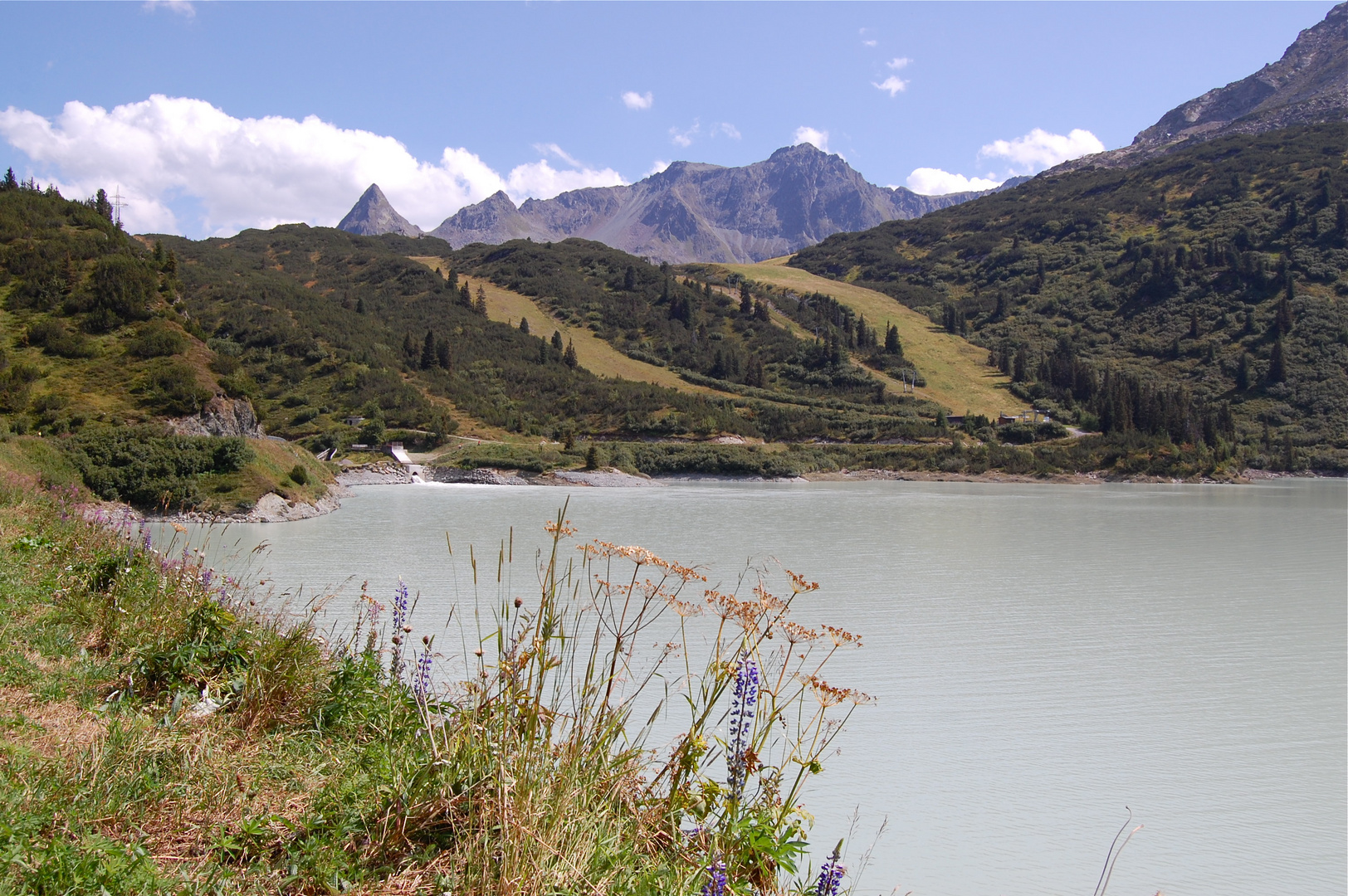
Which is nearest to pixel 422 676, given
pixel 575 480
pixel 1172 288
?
pixel 575 480

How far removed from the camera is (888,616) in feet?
43.2

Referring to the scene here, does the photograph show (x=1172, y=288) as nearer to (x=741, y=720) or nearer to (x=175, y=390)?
(x=175, y=390)

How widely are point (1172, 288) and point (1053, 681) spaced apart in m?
123

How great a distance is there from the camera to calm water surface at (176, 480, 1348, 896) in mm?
5887

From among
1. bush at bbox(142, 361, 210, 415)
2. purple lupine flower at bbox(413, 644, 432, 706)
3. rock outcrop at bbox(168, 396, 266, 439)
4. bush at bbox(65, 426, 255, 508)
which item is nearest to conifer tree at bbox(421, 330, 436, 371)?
rock outcrop at bbox(168, 396, 266, 439)

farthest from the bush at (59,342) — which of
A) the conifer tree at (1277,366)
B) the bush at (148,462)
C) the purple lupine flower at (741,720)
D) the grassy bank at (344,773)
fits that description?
the conifer tree at (1277,366)

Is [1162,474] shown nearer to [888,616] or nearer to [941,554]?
[941,554]

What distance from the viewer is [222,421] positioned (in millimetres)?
33688

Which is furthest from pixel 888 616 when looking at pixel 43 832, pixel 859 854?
pixel 43 832

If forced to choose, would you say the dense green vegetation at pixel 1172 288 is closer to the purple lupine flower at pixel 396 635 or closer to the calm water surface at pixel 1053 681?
the calm water surface at pixel 1053 681

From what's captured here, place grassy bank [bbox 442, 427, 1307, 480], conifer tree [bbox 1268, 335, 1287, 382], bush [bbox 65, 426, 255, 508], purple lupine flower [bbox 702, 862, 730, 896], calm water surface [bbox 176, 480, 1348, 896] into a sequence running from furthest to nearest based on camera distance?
conifer tree [bbox 1268, 335, 1287, 382] < grassy bank [bbox 442, 427, 1307, 480] < bush [bbox 65, 426, 255, 508] < calm water surface [bbox 176, 480, 1348, 896] < purple lupine flower [bbox 702, 862, 730, 896]

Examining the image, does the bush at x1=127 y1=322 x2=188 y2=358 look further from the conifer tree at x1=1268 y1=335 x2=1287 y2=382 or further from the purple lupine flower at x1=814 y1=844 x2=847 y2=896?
the conifer tree at x1=1268 y1=335 x2=1287 y2=382

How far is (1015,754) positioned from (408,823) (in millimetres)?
6190

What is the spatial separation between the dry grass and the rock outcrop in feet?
238
